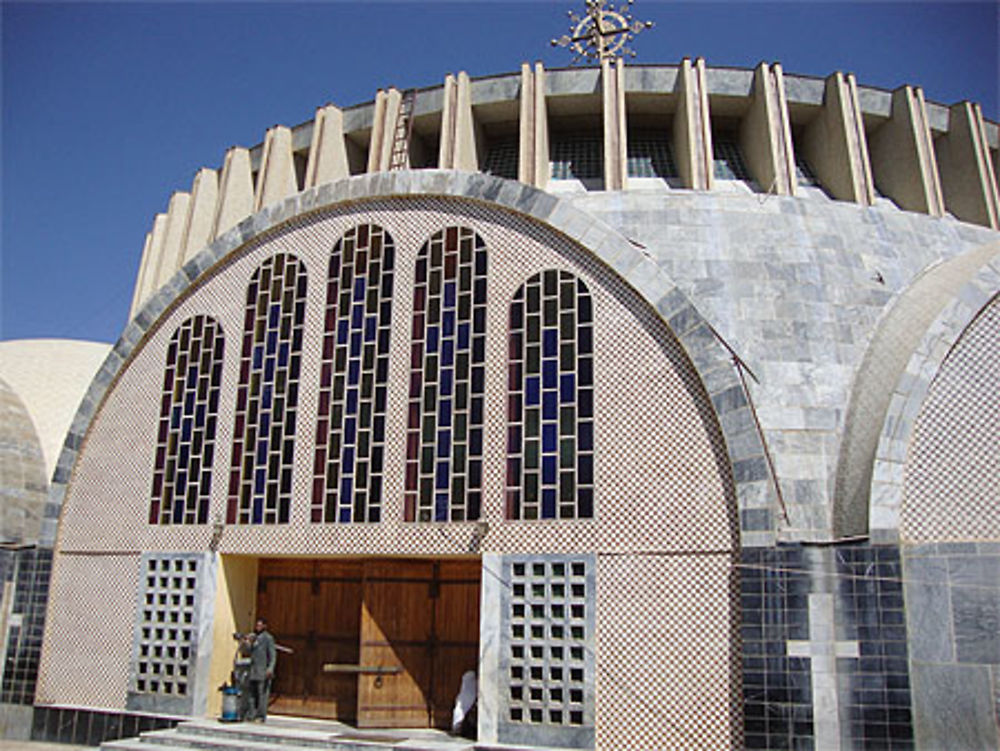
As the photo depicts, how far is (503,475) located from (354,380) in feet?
9.62

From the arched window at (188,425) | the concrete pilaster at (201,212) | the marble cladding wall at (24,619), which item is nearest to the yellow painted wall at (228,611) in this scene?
the arched window at (188,425)

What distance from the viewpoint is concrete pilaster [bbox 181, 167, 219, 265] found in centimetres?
1844

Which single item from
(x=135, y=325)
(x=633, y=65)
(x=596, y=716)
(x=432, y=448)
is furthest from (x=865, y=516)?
(x=135, y=325)

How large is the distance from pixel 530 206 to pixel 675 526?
493 cm

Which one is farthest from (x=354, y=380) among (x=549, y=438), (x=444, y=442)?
(x=549, y=438)

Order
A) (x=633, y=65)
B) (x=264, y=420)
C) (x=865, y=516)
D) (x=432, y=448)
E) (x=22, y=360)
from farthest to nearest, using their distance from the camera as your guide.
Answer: (x=22, y=360)
(x=633, y=65)
(x=264, y=420)
(x=432, y=448)
(x=865, y=516)

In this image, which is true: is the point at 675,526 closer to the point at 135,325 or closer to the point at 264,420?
the point at 264,420

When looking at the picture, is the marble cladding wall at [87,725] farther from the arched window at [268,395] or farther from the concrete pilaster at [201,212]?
the concrete pilaster at [201,212]

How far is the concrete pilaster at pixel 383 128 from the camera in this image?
16344 millimetres

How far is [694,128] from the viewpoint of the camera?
1544cm

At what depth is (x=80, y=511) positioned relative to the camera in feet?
46.3

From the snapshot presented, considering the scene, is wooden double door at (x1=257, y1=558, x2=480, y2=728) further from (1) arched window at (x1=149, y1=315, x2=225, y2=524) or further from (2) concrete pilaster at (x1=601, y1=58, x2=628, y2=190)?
(2) concrete pilaster at (x1=601, y1=58, x2=628, y2=190)

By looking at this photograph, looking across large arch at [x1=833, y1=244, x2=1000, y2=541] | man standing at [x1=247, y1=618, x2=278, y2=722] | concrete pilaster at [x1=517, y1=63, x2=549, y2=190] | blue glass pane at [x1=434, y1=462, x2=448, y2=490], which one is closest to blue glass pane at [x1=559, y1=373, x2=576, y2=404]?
blue glass pane at [x1=434, y1=462, x2=448, y2=490]

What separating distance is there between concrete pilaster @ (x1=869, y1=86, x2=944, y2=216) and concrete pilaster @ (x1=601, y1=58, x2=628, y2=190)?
545 cm
